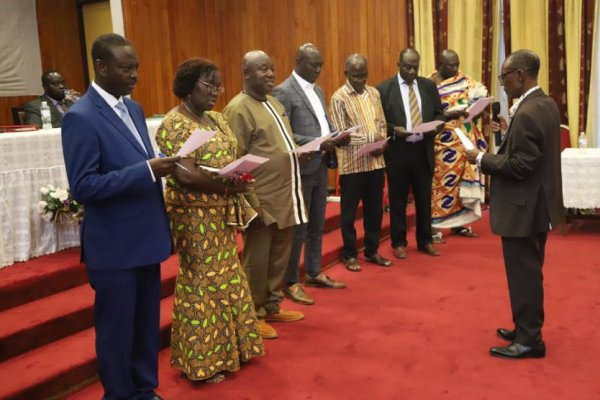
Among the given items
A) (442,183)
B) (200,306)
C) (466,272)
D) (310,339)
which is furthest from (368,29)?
(200,306)

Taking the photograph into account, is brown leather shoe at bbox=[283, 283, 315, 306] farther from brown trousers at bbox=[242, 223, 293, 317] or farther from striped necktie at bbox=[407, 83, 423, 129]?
striped necktie at bbox=[407, 83, 423, 129]

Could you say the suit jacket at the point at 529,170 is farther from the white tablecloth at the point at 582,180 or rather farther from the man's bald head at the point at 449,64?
the white tablecloth at the point at 582,180

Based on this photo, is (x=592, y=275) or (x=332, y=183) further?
(x=332, y=183)

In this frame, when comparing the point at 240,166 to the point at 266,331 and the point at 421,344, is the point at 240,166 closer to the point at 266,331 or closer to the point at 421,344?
the point at 266,331

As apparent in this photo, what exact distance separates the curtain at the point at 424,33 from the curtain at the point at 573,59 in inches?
53.6

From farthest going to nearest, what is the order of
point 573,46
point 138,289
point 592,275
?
point 573,46 → point 592,275 → point 138,289

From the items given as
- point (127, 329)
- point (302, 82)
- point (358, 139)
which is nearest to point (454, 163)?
point (358, 139)

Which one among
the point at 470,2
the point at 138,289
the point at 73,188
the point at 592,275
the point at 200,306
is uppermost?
the point at 470,2

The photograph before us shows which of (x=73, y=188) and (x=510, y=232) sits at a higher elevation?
(x=73, y=188)

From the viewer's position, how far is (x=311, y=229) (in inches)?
163

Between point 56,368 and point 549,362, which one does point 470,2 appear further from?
point 56,368

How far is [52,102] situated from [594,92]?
5.06m

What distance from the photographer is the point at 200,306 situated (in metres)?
2.80

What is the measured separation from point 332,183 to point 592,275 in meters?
3.56
